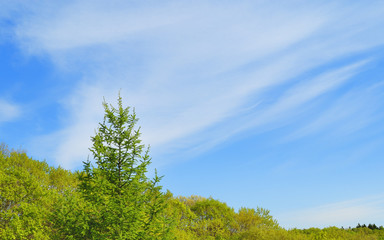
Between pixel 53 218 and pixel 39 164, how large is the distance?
19.5 meters

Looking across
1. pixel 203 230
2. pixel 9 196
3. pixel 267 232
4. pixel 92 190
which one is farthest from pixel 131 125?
pixel 203 230

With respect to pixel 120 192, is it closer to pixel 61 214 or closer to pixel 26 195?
pixel 61 214

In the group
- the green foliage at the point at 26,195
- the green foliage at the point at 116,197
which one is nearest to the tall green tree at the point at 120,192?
the green foliage at the point at 116,197

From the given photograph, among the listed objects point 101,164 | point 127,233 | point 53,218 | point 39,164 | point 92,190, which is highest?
point 39,164

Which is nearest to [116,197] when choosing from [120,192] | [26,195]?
[120,192]

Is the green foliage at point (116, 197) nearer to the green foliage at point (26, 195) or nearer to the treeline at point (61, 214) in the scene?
the treeline at point (61, 214)

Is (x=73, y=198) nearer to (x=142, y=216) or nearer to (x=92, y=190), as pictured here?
(x=92, y=190)

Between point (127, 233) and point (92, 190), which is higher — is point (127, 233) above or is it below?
below

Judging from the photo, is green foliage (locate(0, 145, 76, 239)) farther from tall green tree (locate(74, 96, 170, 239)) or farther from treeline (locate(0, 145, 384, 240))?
tall green tree (locate(74, 96, 170, 239))

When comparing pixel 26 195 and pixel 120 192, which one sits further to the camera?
pixel 26 195

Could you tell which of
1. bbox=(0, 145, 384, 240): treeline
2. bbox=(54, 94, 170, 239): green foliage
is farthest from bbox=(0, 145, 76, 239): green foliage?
bbox=(54, 94, 170, 239): green foliage

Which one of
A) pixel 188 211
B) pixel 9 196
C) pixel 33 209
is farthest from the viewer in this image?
pixel 188 211

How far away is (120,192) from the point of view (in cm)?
1416

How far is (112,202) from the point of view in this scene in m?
13.0
